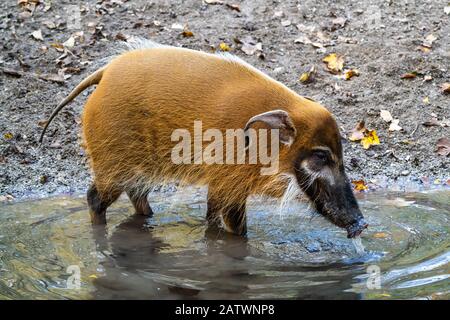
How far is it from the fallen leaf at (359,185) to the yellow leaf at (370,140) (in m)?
0.62

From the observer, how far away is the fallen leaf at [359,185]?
712 centimetres

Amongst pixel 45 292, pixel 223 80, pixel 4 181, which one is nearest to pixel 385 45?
pixel 223 80

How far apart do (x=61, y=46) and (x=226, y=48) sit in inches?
79.7

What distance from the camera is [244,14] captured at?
31.3 feet

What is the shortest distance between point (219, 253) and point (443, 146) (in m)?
3.27

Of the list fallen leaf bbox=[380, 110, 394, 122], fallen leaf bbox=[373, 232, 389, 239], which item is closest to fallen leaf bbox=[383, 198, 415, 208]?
fallen leaf bbox=[373, 232, 389, 239]

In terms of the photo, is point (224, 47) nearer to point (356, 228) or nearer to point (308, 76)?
point (308, 76)

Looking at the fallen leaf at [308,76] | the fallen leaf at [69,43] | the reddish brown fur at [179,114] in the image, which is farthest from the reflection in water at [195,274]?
the fallen leaf at [69,43]

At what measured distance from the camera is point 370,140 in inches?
304

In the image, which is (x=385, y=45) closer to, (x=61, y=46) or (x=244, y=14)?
(x=244, y=14)

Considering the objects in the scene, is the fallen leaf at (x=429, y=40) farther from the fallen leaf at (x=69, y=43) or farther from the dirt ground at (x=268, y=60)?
the fallen leaf at (x=69, y=43)

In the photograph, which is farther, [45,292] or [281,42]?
[281,42]

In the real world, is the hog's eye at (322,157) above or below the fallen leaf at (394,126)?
above

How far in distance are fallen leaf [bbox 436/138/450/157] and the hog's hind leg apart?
349 cm
